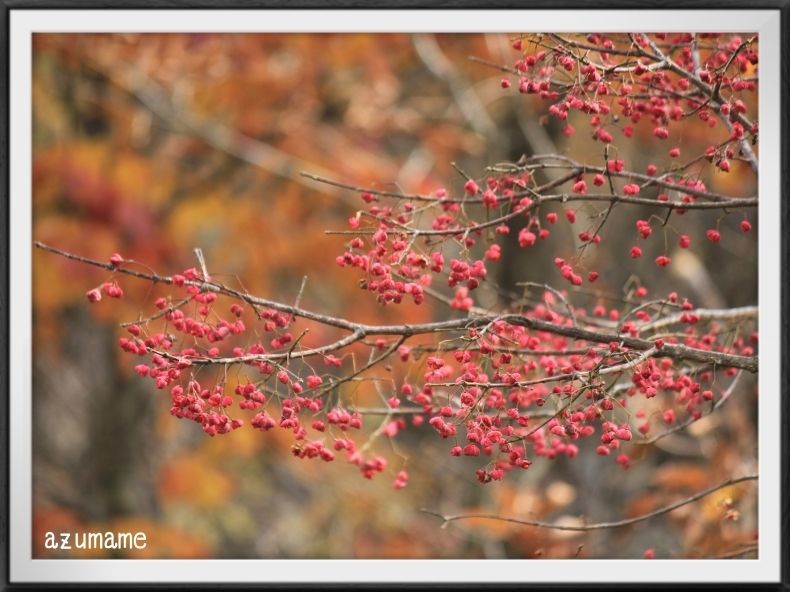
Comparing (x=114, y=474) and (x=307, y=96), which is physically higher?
(x=307, y=96)

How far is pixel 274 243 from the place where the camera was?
449cm

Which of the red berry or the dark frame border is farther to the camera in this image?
the dark frame border

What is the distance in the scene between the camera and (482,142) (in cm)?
494

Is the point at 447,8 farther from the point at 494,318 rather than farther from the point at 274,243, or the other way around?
the point at 274,243

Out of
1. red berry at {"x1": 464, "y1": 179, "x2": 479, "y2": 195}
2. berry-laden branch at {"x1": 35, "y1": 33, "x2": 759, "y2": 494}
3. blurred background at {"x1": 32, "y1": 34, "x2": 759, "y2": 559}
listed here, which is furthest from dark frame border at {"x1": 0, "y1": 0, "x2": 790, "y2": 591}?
blurred background at {"x1": 32, "y1": 34, "x2": 759, "y2": 559}

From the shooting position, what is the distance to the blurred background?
4000 millimetres

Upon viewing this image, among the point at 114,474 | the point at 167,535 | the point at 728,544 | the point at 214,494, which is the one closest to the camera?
the point at 728,544

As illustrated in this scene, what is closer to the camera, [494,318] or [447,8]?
[494,318]

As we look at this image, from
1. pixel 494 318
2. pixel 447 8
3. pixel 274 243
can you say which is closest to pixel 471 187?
pixel 494 318

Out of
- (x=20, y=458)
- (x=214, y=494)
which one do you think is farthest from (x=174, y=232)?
(x=20, y=458)

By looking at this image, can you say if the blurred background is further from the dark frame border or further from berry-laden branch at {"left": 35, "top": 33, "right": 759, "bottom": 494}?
berry-laden branch at {"left": 35, "top": 33, "right": 759, "bottom": 494}

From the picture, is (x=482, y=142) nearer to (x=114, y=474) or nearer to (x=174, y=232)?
(x=174, y=232)

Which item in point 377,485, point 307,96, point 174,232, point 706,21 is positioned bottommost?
point 377,485

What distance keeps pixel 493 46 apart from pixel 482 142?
0.58 m
